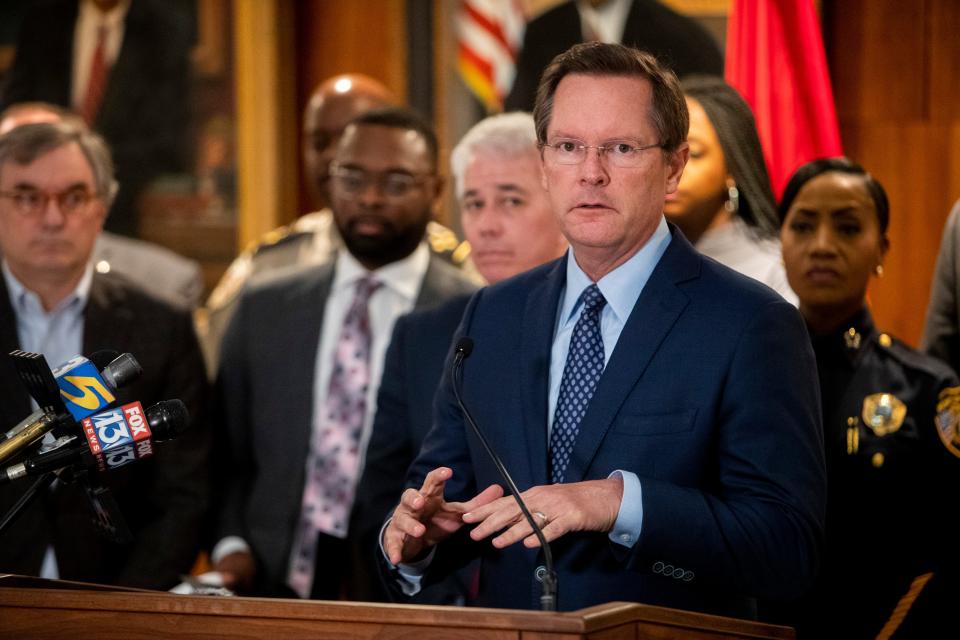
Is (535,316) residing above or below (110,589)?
above

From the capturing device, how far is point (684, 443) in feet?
7.38

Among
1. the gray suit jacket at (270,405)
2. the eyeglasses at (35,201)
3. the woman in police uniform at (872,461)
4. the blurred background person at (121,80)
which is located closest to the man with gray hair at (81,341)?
the eyeglasses at (35,201)

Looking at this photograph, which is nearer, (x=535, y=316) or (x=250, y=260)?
(x=535, y=316)

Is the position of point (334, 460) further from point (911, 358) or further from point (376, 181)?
→ point (911, 358)

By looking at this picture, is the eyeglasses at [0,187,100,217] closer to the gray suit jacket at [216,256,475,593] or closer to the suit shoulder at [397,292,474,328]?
the gray suit jacket at [216,256,475,593]

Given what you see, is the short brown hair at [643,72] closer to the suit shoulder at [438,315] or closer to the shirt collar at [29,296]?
the suit shoulder at [438,315]

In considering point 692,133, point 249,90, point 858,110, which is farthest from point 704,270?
point 249,90

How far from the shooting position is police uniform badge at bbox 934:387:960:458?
9.93 feet

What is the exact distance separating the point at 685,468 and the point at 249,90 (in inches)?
164

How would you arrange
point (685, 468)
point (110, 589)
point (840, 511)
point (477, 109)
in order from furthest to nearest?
point (477, 109), point (840, 511), point (685, 468), point (110, 589)

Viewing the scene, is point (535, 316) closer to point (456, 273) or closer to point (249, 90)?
point (456, 273)

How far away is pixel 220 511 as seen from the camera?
3832 mm

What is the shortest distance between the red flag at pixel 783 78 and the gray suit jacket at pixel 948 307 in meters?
0.39

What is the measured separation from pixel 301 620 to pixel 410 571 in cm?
55
